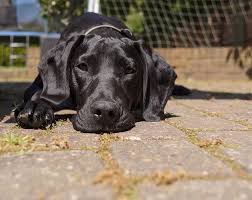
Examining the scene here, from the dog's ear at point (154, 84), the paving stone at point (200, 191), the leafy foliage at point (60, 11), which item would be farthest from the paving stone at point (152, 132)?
the leafy foliage at point (60, 11)

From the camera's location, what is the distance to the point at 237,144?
2.43 m

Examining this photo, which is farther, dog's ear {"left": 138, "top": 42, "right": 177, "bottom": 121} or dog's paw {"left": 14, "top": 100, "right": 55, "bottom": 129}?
dog's ear {"left": 138, "top": 42, "right": 177, "bottom": 121}

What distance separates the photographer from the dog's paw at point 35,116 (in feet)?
9.25

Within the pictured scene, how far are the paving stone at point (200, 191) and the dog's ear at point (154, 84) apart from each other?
1.58 metres

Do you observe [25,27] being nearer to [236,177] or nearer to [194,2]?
Result: [194,2]

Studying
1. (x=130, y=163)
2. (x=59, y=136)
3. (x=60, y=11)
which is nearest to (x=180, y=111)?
(x=59, y=136)

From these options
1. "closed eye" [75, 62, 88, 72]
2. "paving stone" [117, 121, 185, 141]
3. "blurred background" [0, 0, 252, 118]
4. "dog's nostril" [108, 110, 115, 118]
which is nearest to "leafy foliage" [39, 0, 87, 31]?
"blurred background" [0, 0, 252, 118]

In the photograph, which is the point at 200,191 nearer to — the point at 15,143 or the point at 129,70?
the point at 15,143

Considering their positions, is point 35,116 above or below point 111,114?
below

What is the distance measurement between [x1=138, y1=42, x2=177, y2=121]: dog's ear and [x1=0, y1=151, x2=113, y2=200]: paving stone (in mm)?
1240

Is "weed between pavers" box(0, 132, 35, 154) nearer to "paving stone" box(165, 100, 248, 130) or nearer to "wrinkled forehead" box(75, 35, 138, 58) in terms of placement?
"wrinkled forehead" box(75, 35, 138, 58)

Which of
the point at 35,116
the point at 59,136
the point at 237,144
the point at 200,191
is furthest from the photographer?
the point at 35,116

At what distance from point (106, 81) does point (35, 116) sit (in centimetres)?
47

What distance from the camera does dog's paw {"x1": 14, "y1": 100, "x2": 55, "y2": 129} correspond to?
2.82 m
